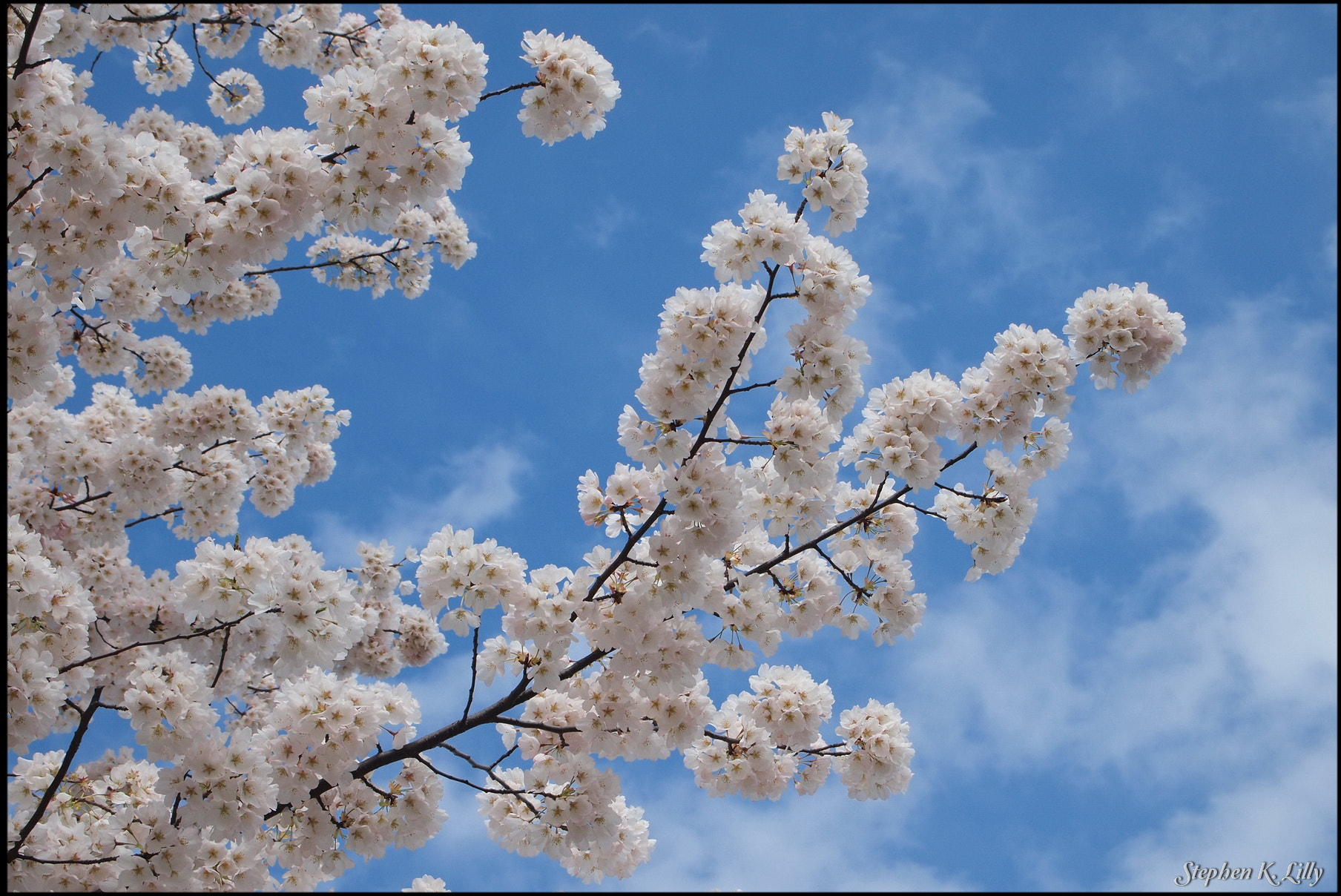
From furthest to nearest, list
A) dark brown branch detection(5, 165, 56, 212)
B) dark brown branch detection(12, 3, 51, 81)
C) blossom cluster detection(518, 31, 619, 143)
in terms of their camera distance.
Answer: blossom cluster detection(518, 31, 619, 143)
dark brown branch detection(12, 3, 51, 81)
dark brown branch detection(5, 165, 56, 212)

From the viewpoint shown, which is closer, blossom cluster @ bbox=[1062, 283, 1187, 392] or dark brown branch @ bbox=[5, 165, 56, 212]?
dark brown branch @ bbox=[5, 165, 56, 212]

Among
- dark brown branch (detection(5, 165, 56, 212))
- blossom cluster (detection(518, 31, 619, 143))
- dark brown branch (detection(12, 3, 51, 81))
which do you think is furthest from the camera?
blossom cluster (detection(518, 31, 619, 143))

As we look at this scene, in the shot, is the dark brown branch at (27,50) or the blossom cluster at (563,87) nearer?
the dark brown branch at (27,50)

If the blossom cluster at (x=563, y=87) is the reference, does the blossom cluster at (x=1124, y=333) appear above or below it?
below

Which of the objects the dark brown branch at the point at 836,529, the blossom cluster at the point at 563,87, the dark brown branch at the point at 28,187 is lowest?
the dark brown branch at the point at 836,529

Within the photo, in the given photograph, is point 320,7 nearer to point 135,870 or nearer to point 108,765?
point 108,765

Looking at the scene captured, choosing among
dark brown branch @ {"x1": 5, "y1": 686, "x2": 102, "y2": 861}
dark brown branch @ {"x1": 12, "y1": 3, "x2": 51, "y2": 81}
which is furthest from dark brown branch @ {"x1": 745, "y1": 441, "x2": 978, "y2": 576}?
dark brown branch @ {"x1": 12, "y1": 3, "x2": 51, "y2": 81}

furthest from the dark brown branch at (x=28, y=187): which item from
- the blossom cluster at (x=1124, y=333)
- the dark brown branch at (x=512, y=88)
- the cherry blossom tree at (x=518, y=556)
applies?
the blossom cluster at (x=1124, y=333)

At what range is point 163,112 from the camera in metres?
11.0

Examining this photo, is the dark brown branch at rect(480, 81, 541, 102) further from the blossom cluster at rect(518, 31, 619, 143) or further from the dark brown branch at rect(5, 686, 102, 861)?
the dark brown branch at rect(5, 686, 102, 861)

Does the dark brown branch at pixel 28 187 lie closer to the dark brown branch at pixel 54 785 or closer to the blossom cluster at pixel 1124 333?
the dark brown branch at pixel 54 785

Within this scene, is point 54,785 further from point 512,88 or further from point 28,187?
point 512,88

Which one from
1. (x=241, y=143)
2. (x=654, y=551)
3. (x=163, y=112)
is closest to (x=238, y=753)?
(x=654, y=551)

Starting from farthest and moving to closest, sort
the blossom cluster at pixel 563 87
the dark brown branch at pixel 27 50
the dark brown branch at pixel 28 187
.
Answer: the blossom cluster at pixel 563 87 → the dark brown branch at pixel 27 50 → the dark brown branch at pixel 28 187
